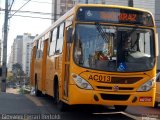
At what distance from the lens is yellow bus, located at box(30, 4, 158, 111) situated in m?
10.9

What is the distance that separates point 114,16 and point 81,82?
81.5 inches

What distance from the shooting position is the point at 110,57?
1105 cm

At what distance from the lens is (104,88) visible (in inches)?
431

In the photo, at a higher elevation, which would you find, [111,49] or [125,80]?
[111,49]

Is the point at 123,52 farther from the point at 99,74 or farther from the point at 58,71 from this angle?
the point at 58,71

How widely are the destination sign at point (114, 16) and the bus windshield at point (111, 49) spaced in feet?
0.66

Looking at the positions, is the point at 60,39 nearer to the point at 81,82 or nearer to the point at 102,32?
the point at 102,32

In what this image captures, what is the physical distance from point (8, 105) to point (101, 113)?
325 centimetres

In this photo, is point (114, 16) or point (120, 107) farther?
point (120, 107)

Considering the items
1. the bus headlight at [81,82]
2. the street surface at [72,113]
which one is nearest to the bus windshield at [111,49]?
the bus headlight at [81,82]

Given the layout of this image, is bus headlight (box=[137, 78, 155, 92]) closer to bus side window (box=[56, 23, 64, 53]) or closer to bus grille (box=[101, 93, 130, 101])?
bus grille (box=[101, 93, 130, 101])

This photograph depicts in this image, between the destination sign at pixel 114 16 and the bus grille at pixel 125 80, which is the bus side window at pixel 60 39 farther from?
the bus grille at pixel 125 80

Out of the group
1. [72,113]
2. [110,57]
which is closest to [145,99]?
[110,57]

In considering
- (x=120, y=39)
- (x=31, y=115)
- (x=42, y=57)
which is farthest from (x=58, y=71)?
(x=42, y=57)
